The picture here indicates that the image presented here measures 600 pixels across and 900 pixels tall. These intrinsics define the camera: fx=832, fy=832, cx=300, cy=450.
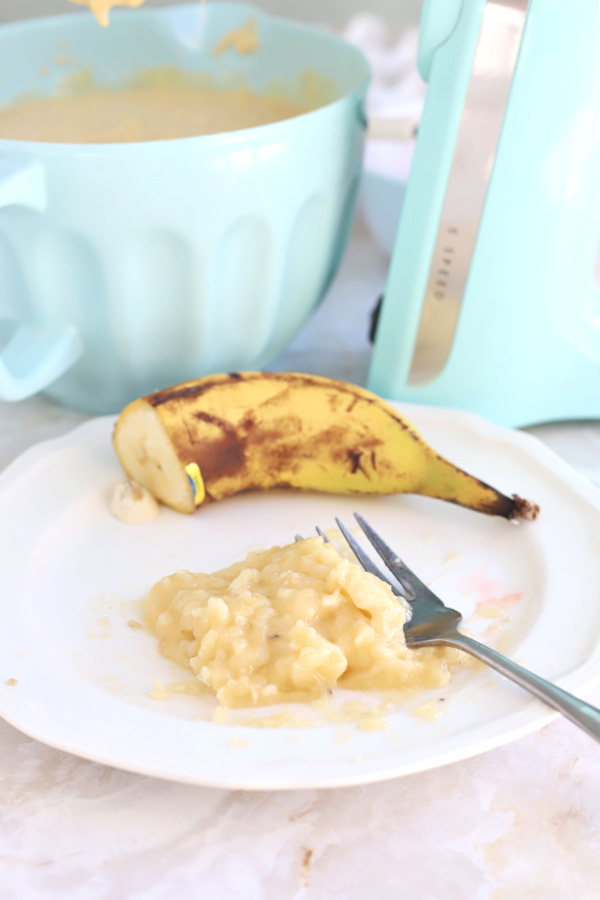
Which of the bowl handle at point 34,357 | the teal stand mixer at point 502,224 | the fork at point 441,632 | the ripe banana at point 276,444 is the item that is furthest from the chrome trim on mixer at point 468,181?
the bowl handle at point 34,357

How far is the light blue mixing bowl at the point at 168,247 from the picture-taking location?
72cm

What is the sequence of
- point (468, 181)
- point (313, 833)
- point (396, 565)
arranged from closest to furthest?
point (313, 833)
point (396, 565)
point (468, 181)

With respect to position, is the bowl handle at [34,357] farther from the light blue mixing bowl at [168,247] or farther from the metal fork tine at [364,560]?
the metal fork tine at [364,560]

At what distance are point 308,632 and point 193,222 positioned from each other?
0.40 metres

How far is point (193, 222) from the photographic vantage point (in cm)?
76

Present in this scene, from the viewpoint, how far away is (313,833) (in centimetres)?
49

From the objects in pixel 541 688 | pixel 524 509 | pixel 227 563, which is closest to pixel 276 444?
pixel 227 563

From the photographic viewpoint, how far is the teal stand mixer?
0.70m

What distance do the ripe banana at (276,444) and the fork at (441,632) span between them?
0.28 ft

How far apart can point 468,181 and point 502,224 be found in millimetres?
50

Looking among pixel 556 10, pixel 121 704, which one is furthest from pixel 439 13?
pixel 121 704

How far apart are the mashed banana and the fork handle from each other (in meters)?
0.03

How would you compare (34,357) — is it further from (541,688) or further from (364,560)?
(541,688)

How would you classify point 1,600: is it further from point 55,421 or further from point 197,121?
point 197,121
